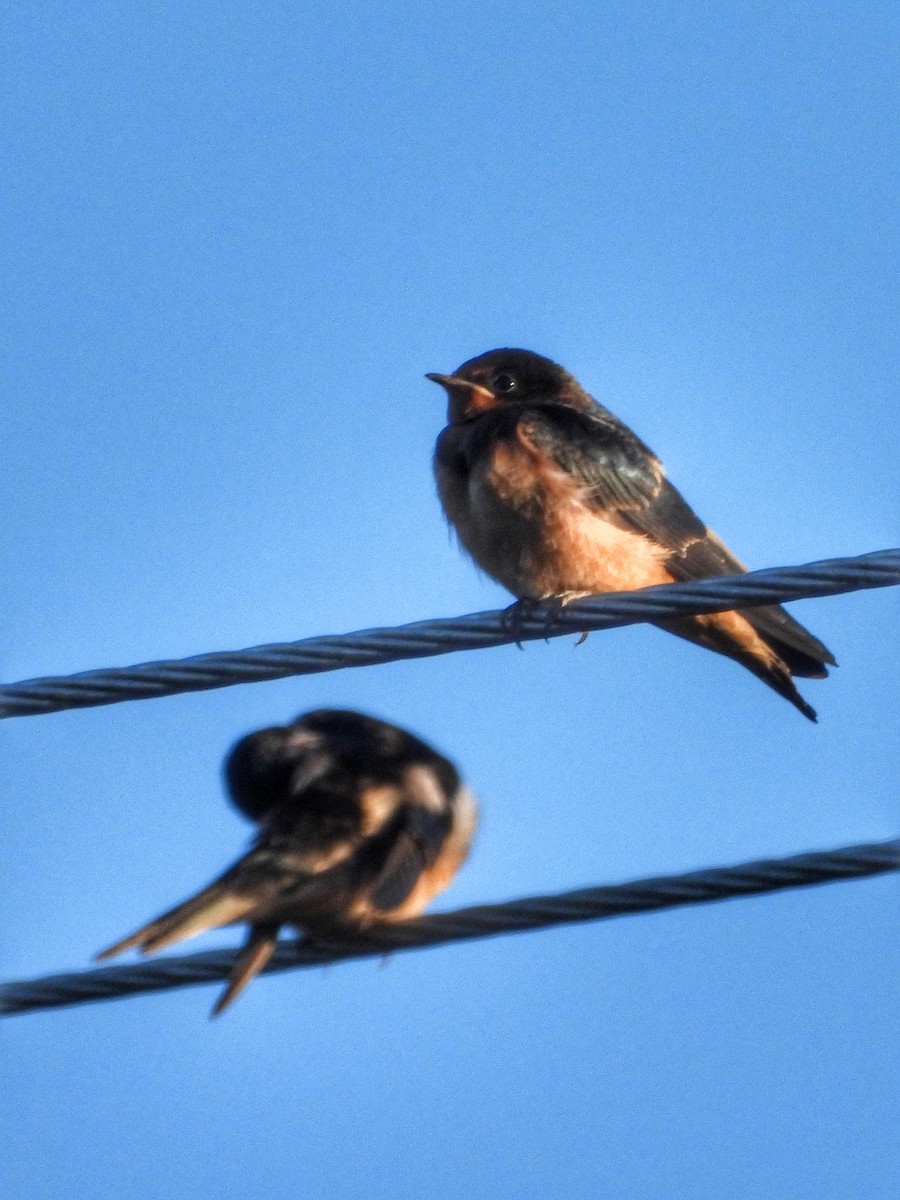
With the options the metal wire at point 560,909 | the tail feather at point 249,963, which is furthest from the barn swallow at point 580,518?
the metal wire at point 560,909

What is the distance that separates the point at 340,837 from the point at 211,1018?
1097 millimetres

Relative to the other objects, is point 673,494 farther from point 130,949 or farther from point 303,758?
point 130,949

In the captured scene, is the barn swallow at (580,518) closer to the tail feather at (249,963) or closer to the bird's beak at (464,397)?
the bird's beak at (464,397)

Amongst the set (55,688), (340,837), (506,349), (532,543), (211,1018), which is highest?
(506,349)

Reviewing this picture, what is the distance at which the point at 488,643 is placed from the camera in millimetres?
5188

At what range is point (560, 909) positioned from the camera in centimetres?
458

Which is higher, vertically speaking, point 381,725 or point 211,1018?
point 381,725

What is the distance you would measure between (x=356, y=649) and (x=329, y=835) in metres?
0.92

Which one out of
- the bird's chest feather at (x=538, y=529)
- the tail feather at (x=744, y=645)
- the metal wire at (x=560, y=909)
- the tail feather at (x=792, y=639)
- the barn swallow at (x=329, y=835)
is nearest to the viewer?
A: the metal wire at (x=560, y=909)

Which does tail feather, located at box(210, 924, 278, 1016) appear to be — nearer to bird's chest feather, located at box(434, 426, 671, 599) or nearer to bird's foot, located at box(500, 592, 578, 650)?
bird's foot, located at box(500, 592, 578, 650)

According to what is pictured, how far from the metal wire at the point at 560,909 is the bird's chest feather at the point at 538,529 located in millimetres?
3024

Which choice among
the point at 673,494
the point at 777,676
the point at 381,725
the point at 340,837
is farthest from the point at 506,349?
the point at 340,837

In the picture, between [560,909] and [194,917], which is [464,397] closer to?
[194,917]

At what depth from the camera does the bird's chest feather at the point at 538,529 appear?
25.2 ft
